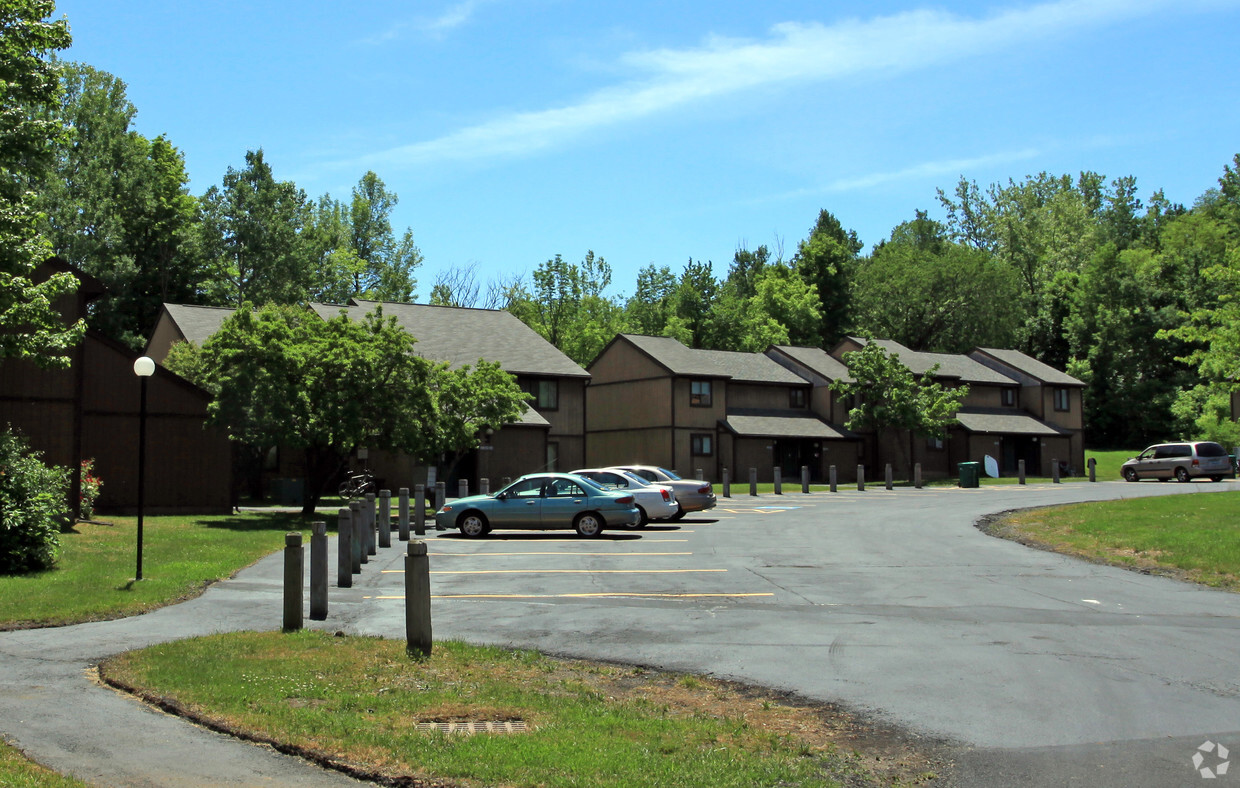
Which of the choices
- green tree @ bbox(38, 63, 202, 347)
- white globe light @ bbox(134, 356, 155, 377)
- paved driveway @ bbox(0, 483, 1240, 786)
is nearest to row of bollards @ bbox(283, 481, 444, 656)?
paved driveway @ bbox(0, 483, 1240, 786)

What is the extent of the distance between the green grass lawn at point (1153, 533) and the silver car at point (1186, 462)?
16.4 metres

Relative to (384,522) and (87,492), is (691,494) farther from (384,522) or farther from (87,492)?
(87,492)

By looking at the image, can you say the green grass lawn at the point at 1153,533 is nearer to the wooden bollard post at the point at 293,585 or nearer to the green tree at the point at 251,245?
the wooden bollard post at the point at 293,585

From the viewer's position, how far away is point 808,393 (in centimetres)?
6216

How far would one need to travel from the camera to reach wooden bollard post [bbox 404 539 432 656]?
985cm

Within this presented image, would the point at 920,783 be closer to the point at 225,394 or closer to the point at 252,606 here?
the point at 252,606

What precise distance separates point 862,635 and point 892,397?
148 ft

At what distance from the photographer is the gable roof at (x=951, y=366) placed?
210ft

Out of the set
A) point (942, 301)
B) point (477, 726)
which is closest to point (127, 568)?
point (477, 726)

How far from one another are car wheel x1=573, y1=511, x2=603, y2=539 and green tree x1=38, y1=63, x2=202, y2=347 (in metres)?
37.7

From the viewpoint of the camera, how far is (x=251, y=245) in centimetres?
6319

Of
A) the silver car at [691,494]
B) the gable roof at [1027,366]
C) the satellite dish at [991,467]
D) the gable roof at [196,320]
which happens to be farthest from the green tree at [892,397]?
the gable roof at [196,320]

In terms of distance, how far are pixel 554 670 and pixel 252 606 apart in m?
5.41

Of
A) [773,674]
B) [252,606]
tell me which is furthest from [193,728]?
[252,606]
